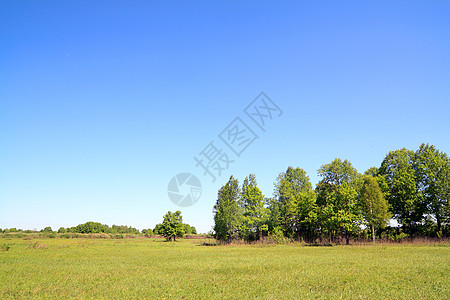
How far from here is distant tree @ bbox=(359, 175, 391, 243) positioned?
157ft

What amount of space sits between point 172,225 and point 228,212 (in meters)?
33.3

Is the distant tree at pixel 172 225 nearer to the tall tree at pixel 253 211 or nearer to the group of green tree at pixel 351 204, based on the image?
the group of green tree at pixel 351 204

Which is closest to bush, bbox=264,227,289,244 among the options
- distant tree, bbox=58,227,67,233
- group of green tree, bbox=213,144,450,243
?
group of green tree, bbox=213,144,450,243

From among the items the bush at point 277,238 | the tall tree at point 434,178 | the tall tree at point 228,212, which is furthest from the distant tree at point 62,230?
the tall tree at point 434,178

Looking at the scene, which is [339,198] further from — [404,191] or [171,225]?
[171,225]

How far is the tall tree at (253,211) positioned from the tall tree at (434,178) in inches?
1201

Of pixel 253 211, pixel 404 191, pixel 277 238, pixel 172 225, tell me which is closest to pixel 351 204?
pixel 404 191

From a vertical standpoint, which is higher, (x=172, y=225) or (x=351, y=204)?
(x=351, y=204)

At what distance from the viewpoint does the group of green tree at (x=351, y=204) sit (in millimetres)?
48719

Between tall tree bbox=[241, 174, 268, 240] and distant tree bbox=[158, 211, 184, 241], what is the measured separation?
3138 centimetres

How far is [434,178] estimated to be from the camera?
50344mm

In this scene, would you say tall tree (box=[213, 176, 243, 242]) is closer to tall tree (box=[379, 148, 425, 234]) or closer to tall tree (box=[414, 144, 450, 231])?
tall tree (box=[379, 148, 425, 234])

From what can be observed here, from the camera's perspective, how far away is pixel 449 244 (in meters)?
38.7

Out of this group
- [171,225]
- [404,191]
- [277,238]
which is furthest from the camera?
[171,225]
